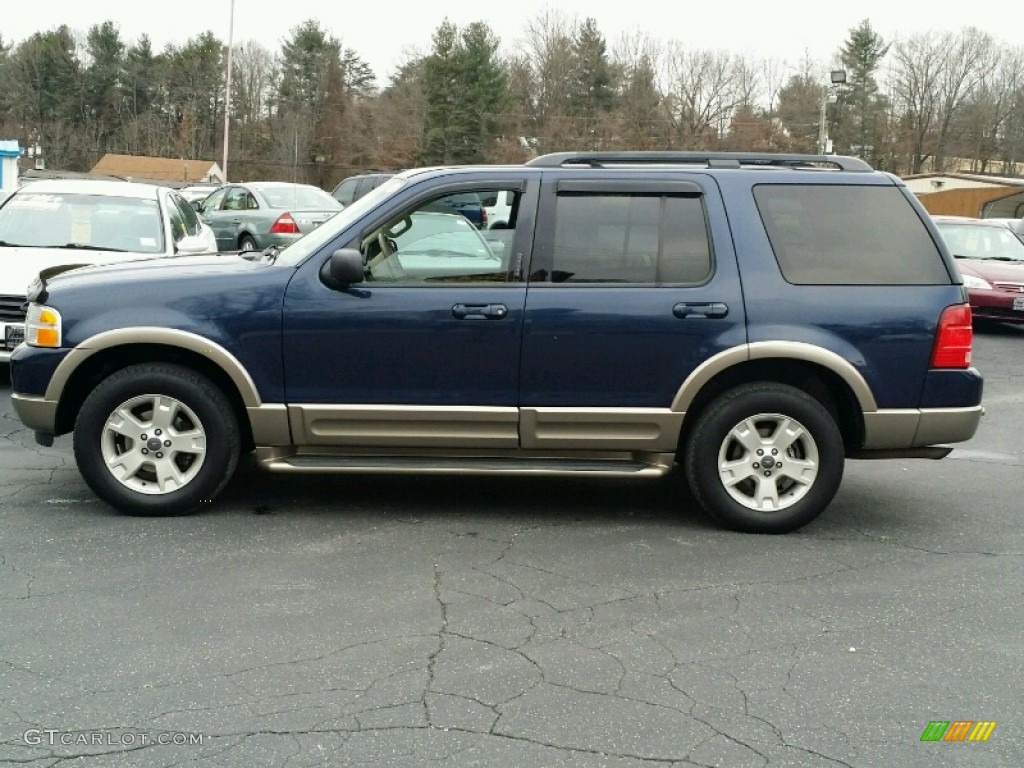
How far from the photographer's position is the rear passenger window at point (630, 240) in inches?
237

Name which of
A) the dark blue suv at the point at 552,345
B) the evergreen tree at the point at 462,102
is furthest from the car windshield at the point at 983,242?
the evergreen tree at the point at 462,102

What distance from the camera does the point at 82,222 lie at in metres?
10.8

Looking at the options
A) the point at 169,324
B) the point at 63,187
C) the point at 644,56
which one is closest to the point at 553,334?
the point at 169,324

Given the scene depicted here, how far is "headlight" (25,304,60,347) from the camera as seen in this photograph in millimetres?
6031

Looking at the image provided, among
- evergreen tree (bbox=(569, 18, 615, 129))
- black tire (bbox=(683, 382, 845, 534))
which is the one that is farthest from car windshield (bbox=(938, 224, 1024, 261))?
evergreen tree (bbox=(569, 18, 615, 129))

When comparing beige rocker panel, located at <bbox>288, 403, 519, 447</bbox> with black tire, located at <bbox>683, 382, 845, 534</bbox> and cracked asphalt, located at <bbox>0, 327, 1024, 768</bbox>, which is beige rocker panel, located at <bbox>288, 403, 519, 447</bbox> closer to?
cracked asphalt, located at <bbox>0, 327, 1024, 768</bbox>

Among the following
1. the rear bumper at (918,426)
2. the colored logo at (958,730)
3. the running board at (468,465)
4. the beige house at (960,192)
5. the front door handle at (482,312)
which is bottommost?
the colored logo at (958,730)

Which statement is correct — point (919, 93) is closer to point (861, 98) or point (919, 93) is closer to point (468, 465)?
point (861, 98)

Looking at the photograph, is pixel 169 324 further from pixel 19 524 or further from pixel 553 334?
pixel 553 334

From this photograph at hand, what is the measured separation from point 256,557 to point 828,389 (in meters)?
3.00

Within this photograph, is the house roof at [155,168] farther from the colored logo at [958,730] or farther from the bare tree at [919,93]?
the colored logo at [958,730]

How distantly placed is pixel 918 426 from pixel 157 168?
84.9 meters

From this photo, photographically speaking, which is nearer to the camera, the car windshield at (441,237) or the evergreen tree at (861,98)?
the car windshield at (441,237)

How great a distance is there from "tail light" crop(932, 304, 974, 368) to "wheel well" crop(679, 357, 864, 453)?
0.47 metres
